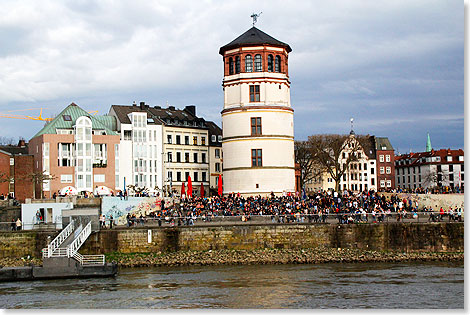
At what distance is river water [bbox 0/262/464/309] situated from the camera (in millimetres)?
32969

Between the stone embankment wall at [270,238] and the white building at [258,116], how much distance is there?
12870mm

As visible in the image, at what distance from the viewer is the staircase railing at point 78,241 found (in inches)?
1714

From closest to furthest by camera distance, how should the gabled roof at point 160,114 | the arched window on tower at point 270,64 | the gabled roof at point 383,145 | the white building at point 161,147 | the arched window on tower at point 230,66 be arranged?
the arched window on tower at point 270,64 < the arched window on tower at point 230,66 < the white building at point 161,147 < the gabled roof at point 160,114 < the gabled roof at point 383,145

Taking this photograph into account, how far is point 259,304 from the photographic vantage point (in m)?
32.5

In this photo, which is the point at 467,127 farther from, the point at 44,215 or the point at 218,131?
the point at 218,131

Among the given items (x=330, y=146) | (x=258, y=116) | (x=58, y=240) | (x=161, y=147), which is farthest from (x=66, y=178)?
(x=330, y=146)

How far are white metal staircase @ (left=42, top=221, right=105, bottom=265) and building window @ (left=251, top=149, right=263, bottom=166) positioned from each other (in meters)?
19.3

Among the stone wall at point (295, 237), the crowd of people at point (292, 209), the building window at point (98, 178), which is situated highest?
the building window at point (98, 178)

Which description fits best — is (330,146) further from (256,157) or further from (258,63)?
(258,63)

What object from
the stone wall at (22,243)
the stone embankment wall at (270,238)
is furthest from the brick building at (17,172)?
the stone embankment wall at (270,238)

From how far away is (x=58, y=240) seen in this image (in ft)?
158

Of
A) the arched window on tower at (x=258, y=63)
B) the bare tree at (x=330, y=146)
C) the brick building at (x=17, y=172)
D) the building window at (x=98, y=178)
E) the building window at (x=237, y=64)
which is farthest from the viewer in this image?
the bare tree at (x=330, y=146)

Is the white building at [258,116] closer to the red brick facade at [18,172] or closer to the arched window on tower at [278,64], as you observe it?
the arched window on tower at [278,64]

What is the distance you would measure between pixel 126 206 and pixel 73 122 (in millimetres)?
16607
